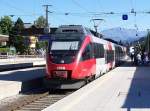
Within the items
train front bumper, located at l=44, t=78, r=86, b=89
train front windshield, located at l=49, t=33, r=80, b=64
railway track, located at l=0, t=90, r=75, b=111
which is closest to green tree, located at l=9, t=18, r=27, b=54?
train front windshield, located at l=49, t=33, r=80, b=64

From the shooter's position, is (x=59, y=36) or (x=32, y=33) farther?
(x=32, y=33)

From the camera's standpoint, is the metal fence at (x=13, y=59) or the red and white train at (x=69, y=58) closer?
the red and white train at (x=69, y=58)

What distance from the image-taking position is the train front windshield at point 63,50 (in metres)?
23.4

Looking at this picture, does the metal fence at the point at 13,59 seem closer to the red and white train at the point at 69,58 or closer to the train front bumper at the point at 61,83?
the red and white train at the point at 69,58

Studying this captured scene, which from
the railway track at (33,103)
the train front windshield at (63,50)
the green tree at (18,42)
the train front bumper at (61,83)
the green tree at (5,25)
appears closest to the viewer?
the railway track at (33,103)

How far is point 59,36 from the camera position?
24828 millimetres

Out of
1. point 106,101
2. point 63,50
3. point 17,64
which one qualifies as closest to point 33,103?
point 106,101

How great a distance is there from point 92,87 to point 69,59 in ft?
5.83

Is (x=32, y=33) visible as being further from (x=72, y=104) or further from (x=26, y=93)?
(x=72, y=104)

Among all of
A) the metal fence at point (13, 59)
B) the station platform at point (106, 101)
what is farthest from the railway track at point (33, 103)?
the metal fence at point (13, 59)

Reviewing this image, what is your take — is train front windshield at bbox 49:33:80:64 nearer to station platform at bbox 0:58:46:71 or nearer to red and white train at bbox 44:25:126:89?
red and white train at bbox 44:25:126:89

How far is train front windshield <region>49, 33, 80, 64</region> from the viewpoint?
23359 millimetres

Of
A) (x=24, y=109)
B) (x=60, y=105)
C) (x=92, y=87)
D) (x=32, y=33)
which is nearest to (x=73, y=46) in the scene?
(x=92, y=87)

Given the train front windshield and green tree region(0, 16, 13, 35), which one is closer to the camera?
the train front windshield
